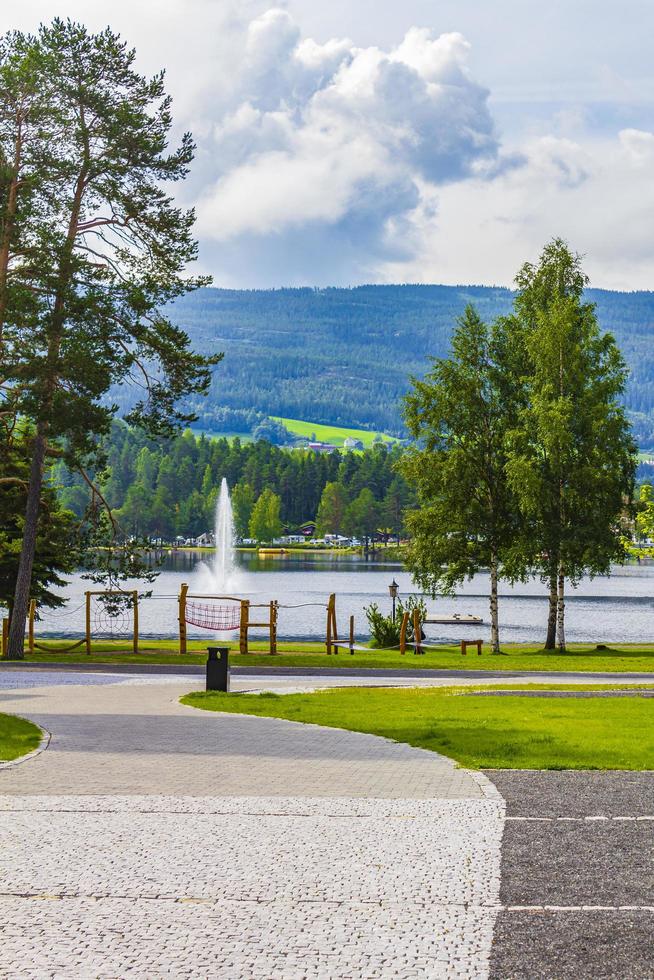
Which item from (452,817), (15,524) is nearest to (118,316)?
(15,524)

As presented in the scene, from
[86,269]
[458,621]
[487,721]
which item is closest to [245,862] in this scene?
[487,721]

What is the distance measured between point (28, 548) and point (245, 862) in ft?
94.4

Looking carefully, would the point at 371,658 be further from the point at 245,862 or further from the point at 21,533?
the point at 245,862

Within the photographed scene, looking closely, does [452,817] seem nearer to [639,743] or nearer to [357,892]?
[357,892]

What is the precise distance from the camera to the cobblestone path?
6.90 meters

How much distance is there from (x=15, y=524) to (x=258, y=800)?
3029 centimetres

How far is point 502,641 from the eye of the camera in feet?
193

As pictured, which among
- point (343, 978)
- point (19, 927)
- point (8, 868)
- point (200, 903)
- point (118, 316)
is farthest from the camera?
point (118, 316)

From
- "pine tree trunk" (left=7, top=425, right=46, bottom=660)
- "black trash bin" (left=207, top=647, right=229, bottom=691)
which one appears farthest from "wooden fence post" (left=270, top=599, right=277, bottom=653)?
"black trash bin" (left=207, top=647, right=229, bottom=691)

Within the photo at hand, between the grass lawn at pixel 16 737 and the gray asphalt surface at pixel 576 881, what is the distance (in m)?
6.36

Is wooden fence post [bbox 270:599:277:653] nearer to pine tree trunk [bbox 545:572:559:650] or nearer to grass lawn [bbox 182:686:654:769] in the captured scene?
pine tree trunk [bbox 545:572:559:650]

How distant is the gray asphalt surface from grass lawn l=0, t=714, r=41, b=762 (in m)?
6.36

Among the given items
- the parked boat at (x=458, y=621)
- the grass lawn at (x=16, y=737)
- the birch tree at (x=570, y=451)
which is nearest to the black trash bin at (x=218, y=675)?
the grass lawn at (x=16, y=737)

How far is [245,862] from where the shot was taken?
9.16 meters
